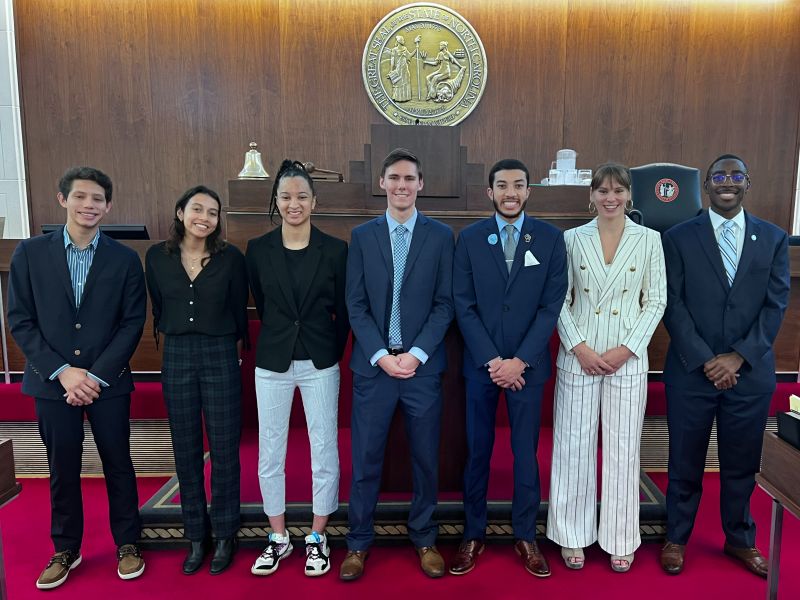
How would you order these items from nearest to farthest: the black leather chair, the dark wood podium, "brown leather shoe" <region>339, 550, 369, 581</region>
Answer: the dark wood podium → "brown leather shoe" <region>339, 550, 369, 581</region> → the black leather chair

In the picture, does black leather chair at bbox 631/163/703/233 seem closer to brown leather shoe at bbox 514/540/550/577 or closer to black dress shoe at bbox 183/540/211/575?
brown leather shoe at bbox 514/540/550/577

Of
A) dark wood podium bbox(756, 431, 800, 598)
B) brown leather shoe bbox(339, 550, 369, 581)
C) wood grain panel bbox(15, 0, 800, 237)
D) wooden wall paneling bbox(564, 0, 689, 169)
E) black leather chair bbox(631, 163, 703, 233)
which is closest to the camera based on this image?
dark wood podium bbox(756, 431, 800, 598)

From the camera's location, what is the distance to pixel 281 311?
2.04m

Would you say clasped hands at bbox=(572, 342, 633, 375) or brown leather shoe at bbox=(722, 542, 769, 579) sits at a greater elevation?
clasped hands at bbox=(572, 342, 633, 375)

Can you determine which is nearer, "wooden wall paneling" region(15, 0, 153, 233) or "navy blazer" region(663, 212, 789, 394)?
"navy blazer" region(663, 212, 789, 394)

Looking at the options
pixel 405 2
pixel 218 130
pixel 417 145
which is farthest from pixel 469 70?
pixel 218 130

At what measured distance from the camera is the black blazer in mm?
2020

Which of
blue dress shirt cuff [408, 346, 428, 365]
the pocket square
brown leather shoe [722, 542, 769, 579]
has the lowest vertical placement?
brown leather shoe [722, 542, 769, 579]

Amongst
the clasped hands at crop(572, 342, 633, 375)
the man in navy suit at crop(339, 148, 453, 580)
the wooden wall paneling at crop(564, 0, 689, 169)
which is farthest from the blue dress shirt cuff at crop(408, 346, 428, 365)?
the wooden wall paneling at crop(564, 0, 689, 169)

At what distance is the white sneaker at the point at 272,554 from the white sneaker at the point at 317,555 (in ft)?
0.35

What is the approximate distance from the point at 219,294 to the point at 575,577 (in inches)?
66.7

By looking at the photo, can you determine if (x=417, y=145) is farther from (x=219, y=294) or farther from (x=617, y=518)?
(x=617, y=518)

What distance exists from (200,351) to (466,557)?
50.3 inches

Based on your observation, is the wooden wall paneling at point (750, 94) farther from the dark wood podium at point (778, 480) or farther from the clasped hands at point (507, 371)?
the dark wood podium at point (778, 480)
